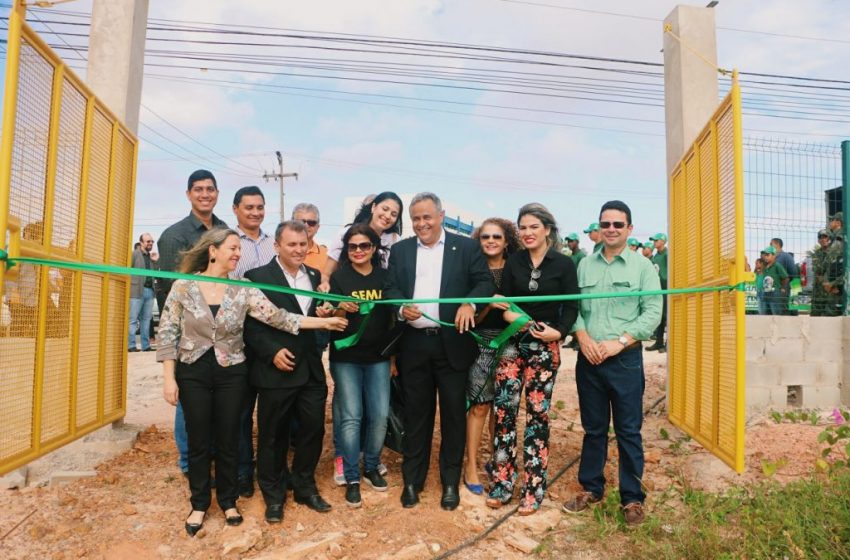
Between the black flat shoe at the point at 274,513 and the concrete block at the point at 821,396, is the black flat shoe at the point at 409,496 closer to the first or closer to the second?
the black flat shoe at the point at 274,513

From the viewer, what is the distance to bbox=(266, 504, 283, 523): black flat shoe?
383 cm

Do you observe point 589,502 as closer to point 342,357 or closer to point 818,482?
point 818,482

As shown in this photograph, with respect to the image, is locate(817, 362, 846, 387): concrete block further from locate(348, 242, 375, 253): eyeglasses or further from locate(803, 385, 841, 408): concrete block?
locate(348, 242, 375, 253): eyeglasses

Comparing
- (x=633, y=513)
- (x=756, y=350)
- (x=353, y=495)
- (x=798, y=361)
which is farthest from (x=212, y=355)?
(x=798, y=361)

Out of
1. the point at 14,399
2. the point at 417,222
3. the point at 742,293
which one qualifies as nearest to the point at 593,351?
the point at 742,293

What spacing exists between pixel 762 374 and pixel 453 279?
182 inches

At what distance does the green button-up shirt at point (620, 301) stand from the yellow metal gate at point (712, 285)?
38cm

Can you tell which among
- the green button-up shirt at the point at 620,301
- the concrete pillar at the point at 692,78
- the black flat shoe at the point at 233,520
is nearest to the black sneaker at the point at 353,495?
the black flat shoe at the point at 233,520

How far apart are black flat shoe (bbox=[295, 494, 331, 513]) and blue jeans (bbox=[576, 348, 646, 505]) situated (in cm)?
185

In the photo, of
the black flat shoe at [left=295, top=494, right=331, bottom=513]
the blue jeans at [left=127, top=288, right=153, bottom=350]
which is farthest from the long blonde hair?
the blue jeans at [left=127, top=288, right=153, bottom=350]

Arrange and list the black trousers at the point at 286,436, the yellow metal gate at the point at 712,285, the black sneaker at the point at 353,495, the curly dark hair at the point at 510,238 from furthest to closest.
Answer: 1. the curly dark hair at the point at 510,238
2. the black sneaker at the point at 353,495
3. the black trousers at the point at 286,436
4. the yellow metal gate at the point at 712,285

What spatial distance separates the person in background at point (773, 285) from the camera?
656 centimetres

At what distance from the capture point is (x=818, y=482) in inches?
170

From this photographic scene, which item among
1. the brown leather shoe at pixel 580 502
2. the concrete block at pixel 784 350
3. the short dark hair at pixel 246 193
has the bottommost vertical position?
the brown leather shoe at pixel 580 502
